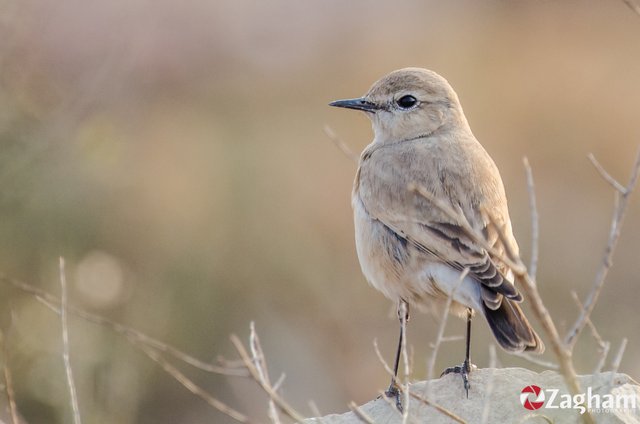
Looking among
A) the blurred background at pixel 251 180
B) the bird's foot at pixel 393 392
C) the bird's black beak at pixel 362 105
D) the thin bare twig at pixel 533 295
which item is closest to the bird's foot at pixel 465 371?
the bird's foot at pixel 393 392

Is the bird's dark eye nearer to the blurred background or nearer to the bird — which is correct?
the bird

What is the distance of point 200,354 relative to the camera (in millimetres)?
9547

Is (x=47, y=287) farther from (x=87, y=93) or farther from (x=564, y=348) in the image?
(x=564, y=348)

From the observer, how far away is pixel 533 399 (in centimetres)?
534

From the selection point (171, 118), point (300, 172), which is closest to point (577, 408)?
point (300, 172)

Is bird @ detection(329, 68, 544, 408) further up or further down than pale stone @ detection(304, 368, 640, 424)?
further up

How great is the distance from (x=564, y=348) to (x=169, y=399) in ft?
20.2

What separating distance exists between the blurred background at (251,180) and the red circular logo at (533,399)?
6.70 ft

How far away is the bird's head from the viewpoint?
6809mm

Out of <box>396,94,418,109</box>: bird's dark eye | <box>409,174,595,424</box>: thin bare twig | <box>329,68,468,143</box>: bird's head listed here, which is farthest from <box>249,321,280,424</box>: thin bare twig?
<box>396,94,418,109</box>: bird's dark eye

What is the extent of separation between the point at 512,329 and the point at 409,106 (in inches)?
80.6

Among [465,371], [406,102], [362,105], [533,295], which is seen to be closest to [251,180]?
[362,105]

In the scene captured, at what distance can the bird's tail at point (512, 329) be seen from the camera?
5.16m

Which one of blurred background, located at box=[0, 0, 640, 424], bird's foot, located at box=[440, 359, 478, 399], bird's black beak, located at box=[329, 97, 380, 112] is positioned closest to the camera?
bird's foot, located at box=[440, 359, 478, 399]
